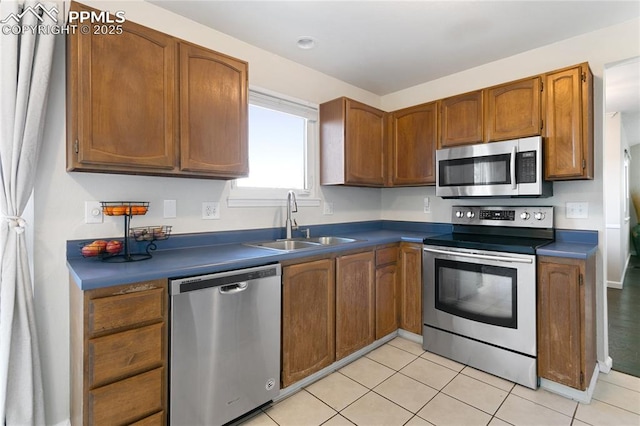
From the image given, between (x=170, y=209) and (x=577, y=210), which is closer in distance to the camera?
(x=170, y=209)

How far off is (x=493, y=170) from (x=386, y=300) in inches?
53.8

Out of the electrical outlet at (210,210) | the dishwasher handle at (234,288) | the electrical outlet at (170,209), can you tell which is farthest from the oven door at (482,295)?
the electrical outlet at (170,209)

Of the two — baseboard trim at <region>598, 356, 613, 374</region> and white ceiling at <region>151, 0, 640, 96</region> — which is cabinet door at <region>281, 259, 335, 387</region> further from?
baseboard trim at <region>598, 356, 613, 374</region>

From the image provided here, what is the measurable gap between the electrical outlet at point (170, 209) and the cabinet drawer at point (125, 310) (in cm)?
75

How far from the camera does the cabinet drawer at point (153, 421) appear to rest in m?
1.43

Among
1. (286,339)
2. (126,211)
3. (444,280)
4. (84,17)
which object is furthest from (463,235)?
(84,17)

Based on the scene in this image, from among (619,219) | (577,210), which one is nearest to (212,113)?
(577,210)

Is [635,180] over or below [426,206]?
over

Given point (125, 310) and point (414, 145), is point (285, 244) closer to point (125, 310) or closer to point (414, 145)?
point (125, 310)

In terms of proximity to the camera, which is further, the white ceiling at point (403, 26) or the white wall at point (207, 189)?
the white ceiling at point (403, 26)

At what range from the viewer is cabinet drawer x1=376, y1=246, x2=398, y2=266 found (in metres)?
2.67

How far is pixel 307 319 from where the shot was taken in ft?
6.97

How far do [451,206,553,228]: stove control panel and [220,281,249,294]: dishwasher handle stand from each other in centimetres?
212

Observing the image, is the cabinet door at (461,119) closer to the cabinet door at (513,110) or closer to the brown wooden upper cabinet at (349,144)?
the cabinet door at (513,110)
